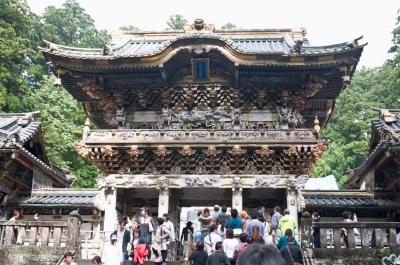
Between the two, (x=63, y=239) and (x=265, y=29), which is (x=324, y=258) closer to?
(x=63, y=239)

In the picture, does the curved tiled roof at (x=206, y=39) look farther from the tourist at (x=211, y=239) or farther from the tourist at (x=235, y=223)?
the tourist at (x=211, y=239)

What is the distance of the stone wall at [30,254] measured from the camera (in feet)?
40.9

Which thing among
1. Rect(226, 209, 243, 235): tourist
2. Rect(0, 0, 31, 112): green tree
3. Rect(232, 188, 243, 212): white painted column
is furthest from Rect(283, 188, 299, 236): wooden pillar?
Rect(0, 0, 31, 112): green tree

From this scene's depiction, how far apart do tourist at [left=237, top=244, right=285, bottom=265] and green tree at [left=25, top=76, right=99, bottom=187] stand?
94.2ft

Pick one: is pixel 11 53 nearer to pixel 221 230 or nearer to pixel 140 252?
pixel 140 252

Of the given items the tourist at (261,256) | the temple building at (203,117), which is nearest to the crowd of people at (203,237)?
the temple building at (203,117)

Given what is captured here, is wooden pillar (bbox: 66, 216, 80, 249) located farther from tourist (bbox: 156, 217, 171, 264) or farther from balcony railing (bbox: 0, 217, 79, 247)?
tourist (bbox: 156, 217, 171, 264)

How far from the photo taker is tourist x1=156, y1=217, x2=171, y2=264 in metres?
11.3

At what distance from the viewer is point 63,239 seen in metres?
13.4

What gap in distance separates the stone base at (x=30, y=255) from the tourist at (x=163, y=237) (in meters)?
3.06

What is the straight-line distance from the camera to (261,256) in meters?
3.14

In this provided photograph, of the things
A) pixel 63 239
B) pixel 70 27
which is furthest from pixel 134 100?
pixel 70 27

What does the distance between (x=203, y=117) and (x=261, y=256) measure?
14.3m

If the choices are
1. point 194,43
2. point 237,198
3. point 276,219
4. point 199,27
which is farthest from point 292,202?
point 199,27
